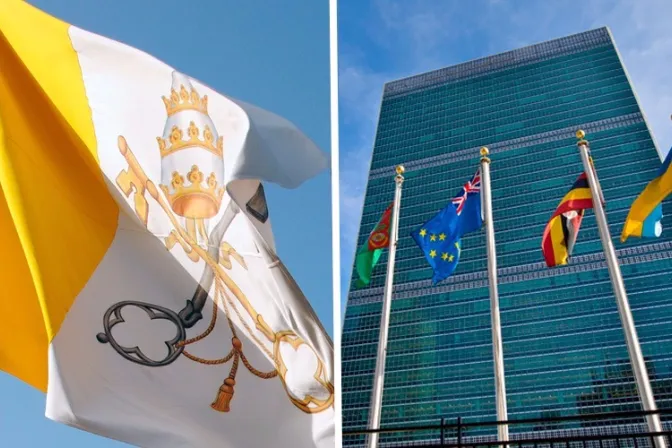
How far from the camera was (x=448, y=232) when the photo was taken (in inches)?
540

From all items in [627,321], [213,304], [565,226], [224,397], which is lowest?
[224,397]

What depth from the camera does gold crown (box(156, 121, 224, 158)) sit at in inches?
177

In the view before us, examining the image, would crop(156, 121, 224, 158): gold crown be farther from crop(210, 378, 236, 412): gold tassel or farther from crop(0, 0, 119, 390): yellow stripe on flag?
crop(210, 378, 236, 412): gold tassel

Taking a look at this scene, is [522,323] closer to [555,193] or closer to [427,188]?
[555,193]

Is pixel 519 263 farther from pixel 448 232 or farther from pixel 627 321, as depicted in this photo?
pixel 627 321

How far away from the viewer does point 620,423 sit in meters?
63.2

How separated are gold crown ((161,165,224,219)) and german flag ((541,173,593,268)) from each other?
31.3ft

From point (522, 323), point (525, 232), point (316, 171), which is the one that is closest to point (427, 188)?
point (525, 232)


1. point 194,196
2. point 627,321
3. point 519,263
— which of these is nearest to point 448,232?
point 627,321

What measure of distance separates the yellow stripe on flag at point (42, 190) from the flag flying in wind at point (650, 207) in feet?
33.1

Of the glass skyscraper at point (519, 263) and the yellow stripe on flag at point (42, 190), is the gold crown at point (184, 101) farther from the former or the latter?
the glass skyscraper at point (519, 263)

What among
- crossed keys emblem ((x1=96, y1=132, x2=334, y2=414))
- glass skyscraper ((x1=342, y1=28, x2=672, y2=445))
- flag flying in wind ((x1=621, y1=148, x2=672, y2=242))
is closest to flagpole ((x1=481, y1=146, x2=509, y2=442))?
flag flying in wind ((x1=621, y1=148, x2=672, y2=242))

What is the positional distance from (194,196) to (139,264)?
1.94 ft

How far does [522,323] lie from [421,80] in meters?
48.5
